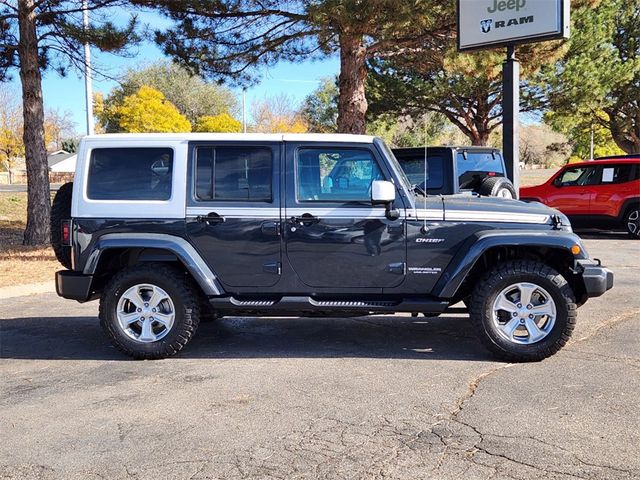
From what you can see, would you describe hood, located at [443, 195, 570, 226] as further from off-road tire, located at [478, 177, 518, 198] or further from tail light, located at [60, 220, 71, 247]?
off-road tire, located at [478, 177, 518, 198]

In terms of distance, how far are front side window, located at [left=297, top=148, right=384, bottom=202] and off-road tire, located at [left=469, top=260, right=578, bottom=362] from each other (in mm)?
1342

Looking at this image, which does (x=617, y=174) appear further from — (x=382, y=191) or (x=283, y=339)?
(x=382, y=191)

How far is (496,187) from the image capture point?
35.7ft

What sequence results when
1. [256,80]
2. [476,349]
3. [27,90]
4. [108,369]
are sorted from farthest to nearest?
[256,80] < [27,90] < [476,349] < [108,369]

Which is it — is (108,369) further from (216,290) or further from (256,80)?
(256,80)

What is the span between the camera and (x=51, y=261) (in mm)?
11539

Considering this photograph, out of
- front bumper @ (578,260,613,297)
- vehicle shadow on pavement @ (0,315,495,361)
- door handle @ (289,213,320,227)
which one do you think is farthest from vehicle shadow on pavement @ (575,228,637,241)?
door handle @ (289,213,320,227)

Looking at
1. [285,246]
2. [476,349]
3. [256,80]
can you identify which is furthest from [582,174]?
[285,246]

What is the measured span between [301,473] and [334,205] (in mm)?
2591

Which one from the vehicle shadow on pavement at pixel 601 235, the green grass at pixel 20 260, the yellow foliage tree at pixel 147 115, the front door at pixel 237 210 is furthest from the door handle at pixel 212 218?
the yellow foliage tree at pixel 147 115

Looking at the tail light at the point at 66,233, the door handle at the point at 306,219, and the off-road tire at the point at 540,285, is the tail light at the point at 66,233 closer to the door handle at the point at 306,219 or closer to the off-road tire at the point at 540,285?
the door handle at the point at 306,219

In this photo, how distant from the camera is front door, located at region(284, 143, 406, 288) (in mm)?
5430

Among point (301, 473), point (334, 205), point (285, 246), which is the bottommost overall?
point (301, 473)

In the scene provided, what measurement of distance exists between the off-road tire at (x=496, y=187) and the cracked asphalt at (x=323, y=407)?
14.3 feet
